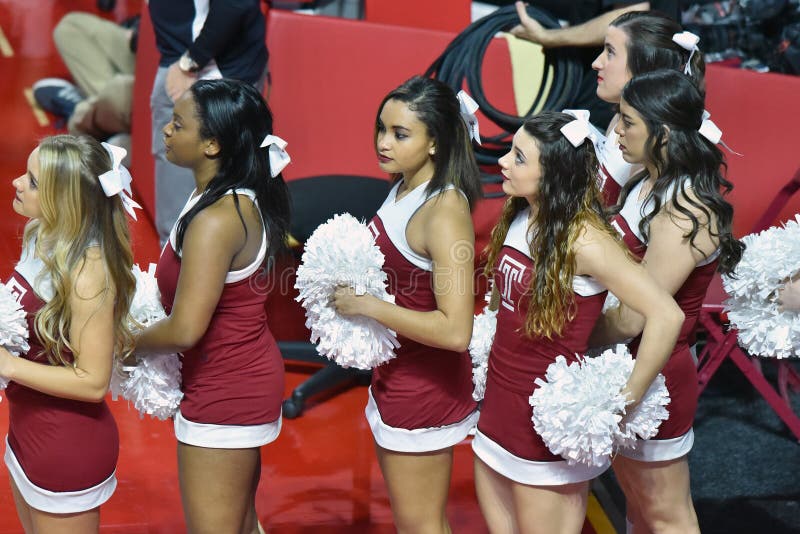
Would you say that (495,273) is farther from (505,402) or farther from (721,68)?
(721,68)

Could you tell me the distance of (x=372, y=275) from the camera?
2.57 m

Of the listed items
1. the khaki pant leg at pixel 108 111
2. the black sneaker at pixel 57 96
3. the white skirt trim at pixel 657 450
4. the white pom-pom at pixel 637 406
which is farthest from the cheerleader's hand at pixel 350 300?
the black sneaker at pixel 57 96

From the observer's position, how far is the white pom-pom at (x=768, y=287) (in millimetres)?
2832

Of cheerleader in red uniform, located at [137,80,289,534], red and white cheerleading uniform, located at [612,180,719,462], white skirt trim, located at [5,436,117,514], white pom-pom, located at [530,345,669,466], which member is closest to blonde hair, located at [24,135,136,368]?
cheerleader in red uniform, located at [137,80,289,534]

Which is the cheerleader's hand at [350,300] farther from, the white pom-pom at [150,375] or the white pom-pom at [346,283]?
the white pom-pom at [150,375]

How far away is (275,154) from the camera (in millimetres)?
2674

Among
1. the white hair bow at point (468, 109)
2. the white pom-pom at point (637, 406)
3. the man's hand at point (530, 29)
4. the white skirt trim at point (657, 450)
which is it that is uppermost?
the white hair bow at point (468, 109)

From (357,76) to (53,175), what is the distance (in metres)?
2.99

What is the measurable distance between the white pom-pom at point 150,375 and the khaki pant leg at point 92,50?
4.60 metres

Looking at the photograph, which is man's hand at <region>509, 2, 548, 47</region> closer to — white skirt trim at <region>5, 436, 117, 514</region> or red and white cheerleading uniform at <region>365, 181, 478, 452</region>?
red and white cheerleading uniform at <region>365, 181, 478, 452</region>

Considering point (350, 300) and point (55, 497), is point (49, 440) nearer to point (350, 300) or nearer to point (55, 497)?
point (55, 497)

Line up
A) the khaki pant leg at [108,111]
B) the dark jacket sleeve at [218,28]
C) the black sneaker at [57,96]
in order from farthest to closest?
the black sneaker at [57,96] → the khaki pant leg at [108,111] → the dark jacket sleeve at [218,28]

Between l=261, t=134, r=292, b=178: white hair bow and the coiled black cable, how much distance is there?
168cm

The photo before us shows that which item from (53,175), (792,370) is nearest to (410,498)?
(53,175)
